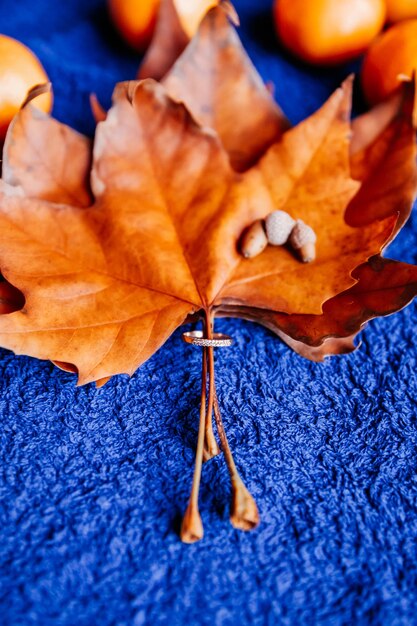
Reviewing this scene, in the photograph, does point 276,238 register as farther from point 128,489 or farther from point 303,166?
point 128,489

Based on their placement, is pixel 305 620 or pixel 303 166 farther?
pixel 303 166

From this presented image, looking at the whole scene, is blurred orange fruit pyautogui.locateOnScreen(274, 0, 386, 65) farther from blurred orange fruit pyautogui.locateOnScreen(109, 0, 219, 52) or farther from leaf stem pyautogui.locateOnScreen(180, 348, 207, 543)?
leaf stem pyautogui.locateOnScreen(180, 348, 207, 543)

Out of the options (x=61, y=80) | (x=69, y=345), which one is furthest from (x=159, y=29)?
(x=69, y=345)

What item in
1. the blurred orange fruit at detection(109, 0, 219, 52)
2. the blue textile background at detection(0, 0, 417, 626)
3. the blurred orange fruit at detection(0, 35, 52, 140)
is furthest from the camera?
the blurred orange fruit at detection(109, 0, 219, 52)

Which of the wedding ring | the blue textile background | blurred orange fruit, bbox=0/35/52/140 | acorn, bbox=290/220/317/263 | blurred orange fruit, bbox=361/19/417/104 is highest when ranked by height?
blurred orange fruit, bbox=0/35/52/140

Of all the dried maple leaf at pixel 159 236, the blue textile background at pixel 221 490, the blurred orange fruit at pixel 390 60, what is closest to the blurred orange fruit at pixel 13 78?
the dried maple leaf at pixel 159 236

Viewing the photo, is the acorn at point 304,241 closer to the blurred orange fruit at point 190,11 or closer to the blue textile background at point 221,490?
the blue textile background at point 221,490

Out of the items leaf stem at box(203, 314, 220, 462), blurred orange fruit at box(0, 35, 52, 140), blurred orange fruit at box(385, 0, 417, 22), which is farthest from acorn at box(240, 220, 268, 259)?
blurred orange fruit at box(385, 0, 417, 22)

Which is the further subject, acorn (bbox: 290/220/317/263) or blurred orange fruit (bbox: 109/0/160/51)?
blurred orange fruit (bbox: 109/0/160/51)
